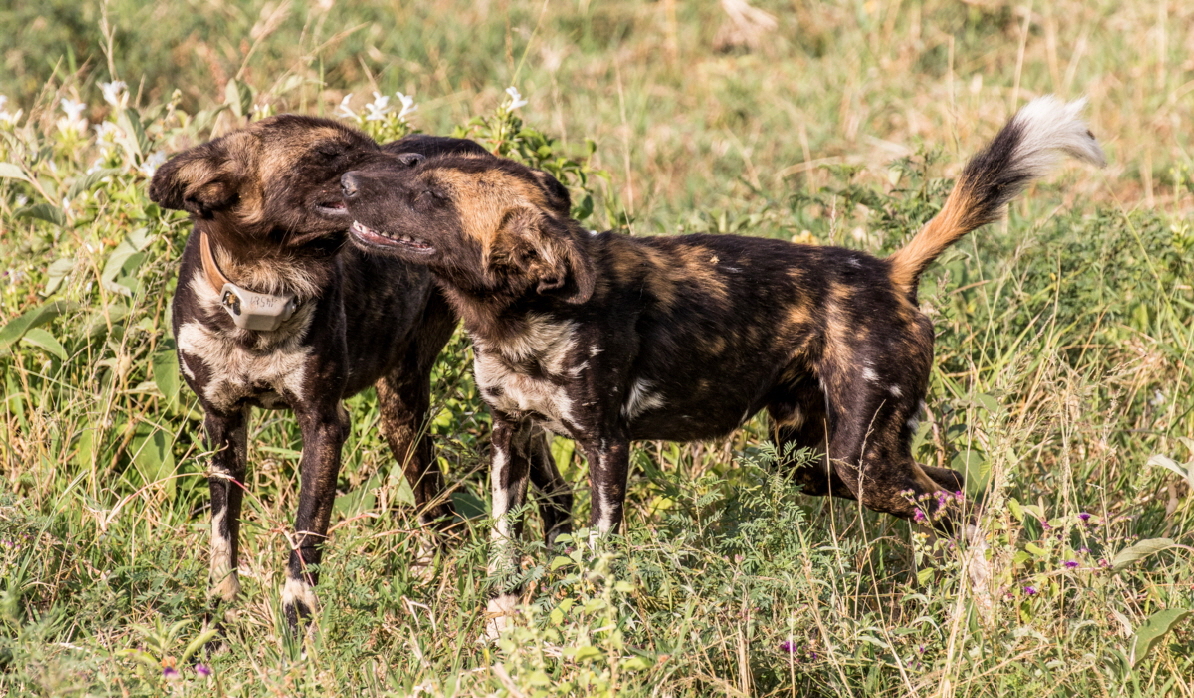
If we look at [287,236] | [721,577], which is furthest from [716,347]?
[287,236]

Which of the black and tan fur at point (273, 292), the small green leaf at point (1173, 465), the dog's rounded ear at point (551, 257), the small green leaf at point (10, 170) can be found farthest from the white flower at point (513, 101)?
the small green leaf at point (1173, 465)

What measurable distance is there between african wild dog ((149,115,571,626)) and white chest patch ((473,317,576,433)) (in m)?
0.52

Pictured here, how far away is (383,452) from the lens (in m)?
5.11

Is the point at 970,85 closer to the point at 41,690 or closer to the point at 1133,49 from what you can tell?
the point at 1133,49

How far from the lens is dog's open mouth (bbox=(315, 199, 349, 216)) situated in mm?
4047

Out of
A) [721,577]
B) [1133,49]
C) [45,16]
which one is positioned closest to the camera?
[721,577]

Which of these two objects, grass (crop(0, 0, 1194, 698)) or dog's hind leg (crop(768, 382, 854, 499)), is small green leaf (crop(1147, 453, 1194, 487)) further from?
dog's hind leg (crop(768, 382, 854, 499))

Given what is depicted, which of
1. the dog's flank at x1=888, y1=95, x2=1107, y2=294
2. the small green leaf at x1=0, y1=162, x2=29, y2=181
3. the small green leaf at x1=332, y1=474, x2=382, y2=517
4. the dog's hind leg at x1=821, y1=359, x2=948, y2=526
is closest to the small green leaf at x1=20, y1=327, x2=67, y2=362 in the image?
the small green leaf at x1=0, y1=162, x2=29, y2=181

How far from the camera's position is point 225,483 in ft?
14.1

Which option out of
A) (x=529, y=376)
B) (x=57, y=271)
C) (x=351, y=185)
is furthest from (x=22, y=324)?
(x=529, y=376)

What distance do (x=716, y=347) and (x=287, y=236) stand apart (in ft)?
4.89

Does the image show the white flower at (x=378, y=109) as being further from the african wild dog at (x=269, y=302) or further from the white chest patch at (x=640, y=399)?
the white chest patch at (x=640, y=399)

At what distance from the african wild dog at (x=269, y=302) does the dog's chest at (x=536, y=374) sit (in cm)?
53

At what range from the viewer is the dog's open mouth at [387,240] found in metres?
3.93
